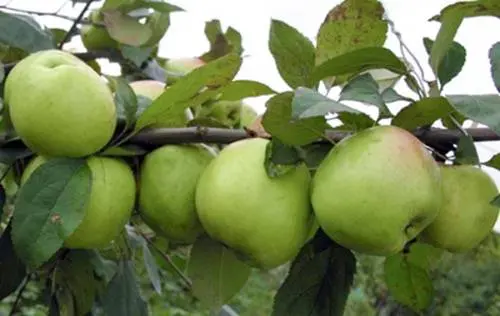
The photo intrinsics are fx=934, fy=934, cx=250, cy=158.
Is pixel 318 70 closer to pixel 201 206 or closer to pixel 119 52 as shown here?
pixel 201 206

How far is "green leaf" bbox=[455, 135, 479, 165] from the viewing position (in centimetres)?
57

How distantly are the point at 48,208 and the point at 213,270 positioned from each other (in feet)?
0.41

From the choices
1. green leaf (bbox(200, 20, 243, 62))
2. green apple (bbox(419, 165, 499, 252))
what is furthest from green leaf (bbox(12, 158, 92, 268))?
green leaf (bbox(200, 20, 243, 62))

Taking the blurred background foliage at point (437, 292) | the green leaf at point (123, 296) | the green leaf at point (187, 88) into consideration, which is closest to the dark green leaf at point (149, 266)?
the green leaf at point (123, 296)

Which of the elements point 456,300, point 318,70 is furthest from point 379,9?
point 456,300

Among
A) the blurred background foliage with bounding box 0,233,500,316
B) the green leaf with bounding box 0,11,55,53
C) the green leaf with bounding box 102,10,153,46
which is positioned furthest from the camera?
the blurred background foliage with bounding box 0,233,500,316

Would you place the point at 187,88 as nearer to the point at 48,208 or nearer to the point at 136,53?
the point at 48,208

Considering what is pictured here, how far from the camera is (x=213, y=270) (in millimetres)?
645

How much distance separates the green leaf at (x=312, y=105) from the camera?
0.50 metres

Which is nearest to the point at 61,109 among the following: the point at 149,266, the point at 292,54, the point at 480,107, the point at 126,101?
the point at 126,101

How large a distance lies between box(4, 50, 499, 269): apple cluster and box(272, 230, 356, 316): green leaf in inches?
0.9

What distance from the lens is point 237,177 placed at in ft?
1.86

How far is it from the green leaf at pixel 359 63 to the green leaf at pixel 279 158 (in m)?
0.05

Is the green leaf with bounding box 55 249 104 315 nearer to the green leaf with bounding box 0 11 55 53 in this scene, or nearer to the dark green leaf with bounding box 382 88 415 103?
the green leaf with bounding box 0 11 55 53
